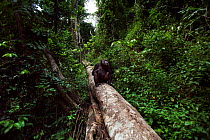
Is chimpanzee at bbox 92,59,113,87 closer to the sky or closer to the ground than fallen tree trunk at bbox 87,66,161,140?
closer to the sky

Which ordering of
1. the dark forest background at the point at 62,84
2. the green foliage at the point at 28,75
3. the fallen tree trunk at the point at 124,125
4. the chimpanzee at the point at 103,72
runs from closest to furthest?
the fallen tree trunk at the point at 124,125 < the dark forest background at the point at 62,84 < the green foliage at the point at 28,75 < the chimpanzee at the point at 103,72

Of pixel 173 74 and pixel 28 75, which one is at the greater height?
pixel 28 75

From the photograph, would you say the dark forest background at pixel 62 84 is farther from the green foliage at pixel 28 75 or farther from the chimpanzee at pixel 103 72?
the chimpanzee at pixel 103 72

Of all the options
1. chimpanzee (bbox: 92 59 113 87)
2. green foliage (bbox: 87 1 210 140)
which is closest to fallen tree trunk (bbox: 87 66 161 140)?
green foliage (bbox: 87 1 210 140)

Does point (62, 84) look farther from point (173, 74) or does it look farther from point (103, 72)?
point (173, 74)

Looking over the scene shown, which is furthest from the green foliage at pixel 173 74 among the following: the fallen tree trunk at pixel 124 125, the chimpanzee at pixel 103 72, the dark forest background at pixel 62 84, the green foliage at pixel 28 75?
the green foliage at pixel 28 75

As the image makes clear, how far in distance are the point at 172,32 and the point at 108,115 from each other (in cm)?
387

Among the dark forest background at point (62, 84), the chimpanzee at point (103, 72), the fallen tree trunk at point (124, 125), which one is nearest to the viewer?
the fallen tree trunk at point (124, 125)

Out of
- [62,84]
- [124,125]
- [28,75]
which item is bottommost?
[124,125]

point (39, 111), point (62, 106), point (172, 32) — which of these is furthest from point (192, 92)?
point (39, 111)

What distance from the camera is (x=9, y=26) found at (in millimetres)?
1797

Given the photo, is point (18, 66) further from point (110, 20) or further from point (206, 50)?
point (110, 20)

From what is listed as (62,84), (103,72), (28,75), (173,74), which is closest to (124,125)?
(62,84)

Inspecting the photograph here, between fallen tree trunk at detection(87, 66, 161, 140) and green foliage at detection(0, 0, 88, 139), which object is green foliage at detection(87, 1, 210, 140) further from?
green foliage at detection(0, 0, 88, 139)
